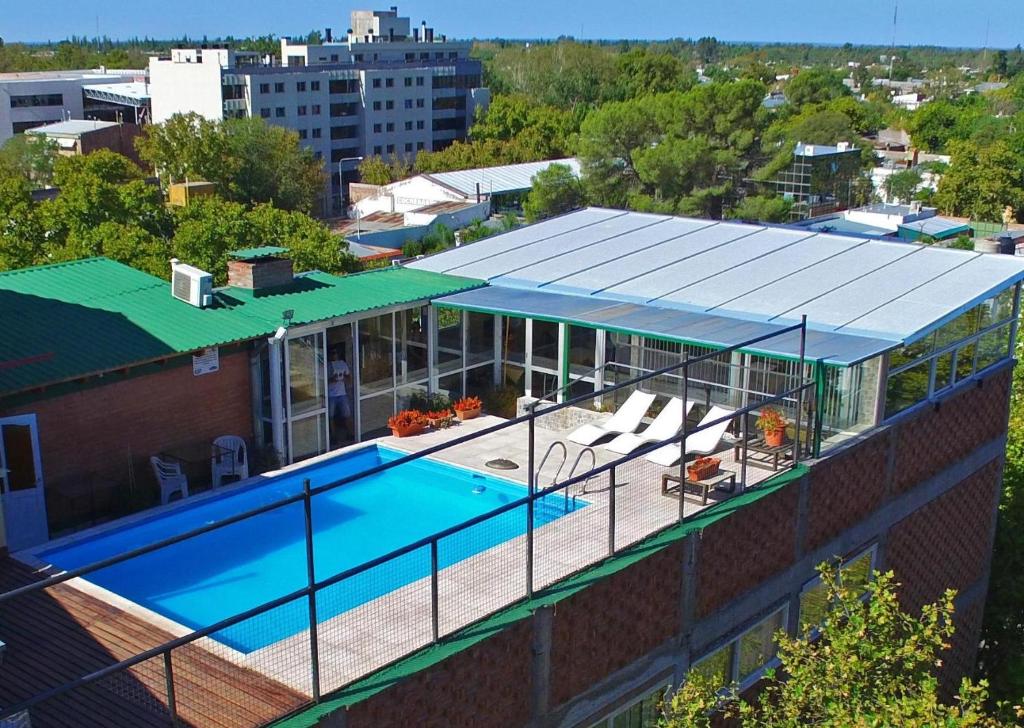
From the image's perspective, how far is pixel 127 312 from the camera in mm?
14695

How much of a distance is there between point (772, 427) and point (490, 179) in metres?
58.4

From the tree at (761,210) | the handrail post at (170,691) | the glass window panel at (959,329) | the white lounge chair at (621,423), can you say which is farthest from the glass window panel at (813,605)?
the tree at (761,210)

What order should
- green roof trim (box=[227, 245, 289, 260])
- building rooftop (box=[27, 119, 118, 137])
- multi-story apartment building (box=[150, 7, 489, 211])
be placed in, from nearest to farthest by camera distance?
green roof trim (box=[227, 245, 289, 260]) < building rooftop (box=[27, 119, 118, 137]) < multi-story apartment building (box=[150, 7, 489, 211])

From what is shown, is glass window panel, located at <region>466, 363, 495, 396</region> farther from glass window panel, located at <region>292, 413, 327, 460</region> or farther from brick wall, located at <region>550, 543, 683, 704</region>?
brick wall, located at <region>550, 543, 683, 704</region>

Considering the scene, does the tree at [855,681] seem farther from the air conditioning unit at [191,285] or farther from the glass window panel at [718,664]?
the air conditioning unit at [191,285]

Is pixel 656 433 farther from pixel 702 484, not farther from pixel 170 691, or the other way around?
pixel 170 691

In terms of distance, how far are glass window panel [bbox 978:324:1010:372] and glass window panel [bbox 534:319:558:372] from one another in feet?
21.0

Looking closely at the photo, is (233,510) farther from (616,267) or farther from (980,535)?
(980,535)

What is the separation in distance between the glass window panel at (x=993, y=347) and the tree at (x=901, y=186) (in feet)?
197

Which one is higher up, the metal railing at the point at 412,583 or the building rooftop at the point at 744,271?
the building rooftop at the point at 744,271

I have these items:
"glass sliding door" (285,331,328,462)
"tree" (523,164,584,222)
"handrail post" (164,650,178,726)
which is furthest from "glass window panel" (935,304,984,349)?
"tree" (523,164,584,222)

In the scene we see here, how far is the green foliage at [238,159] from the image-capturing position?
6538 centimetres

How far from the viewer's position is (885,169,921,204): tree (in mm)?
73062

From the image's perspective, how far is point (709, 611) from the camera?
472 inches
